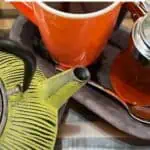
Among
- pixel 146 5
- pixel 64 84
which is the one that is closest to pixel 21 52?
pixel 64 84

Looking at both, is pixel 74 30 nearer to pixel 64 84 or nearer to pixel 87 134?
pixel 64 84

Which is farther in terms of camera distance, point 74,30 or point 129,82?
point 129,82

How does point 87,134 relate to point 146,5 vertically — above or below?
below

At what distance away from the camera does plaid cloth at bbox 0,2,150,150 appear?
56 centimetres

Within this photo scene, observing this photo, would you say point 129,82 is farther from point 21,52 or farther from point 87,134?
point 21,52

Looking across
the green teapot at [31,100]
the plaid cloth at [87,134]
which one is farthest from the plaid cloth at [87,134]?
the green teapot at [31,100]

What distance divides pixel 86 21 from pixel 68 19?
2 centimetres

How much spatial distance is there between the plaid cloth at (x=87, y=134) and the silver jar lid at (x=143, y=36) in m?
0.13

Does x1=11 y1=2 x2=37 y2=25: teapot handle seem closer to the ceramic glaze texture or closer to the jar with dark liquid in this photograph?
the ceramic glaze texture

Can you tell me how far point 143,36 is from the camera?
456 millimetres

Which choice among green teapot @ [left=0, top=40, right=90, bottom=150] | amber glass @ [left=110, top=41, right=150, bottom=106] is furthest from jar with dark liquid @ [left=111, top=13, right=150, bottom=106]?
green teapot @ [left=0, top=40, right=90, bottom=150]

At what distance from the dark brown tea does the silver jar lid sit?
0.04 meters

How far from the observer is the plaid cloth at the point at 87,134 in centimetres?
56

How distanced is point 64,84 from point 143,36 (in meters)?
0.09
